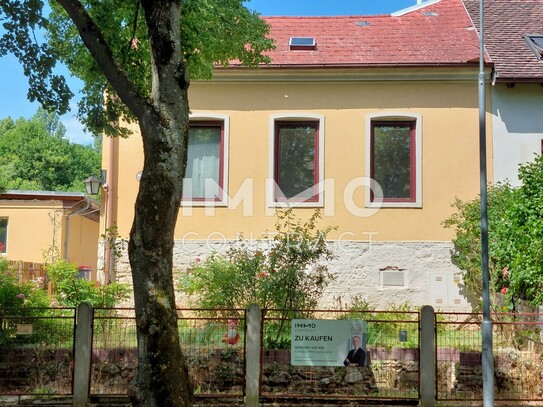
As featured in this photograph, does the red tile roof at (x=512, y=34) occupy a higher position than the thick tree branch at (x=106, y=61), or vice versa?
the red tile roof at (x=512, y=34)

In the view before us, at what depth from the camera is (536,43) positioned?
15375mm

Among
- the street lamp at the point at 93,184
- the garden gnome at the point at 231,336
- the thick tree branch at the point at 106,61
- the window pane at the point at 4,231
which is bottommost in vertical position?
the garden gnome at the point at 231,336

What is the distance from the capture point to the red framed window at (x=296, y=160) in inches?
568

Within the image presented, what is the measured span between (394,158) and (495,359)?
6037 mm

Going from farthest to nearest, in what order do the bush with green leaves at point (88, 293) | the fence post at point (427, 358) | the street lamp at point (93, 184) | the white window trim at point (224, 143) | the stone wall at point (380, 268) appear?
1. the street lamp at point (93, 184)
2. the white window trim at point (224, 143)
3. the stone wall at point (380, 268)
4. the bush with green leaves at point (88, 293)
5. the fence post at point (427, 358)

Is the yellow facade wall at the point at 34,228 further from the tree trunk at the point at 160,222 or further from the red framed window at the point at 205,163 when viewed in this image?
the tree trunk at the point at 160,222

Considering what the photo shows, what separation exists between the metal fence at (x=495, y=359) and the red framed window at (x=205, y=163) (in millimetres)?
6728

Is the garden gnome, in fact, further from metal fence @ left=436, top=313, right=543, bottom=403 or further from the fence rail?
metal fence @ left=436, top=313, right=543, bottom=403

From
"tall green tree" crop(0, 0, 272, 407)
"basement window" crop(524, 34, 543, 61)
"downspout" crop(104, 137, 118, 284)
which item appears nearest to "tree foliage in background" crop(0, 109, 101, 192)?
"downspout" crop(104, 137, 118, 284)

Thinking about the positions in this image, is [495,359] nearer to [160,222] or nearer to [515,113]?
[160,222]

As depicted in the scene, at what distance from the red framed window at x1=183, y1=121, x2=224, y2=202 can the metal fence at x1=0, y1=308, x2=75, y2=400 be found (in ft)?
17.5

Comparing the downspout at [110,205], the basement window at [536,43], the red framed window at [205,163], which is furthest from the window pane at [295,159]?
the basement window at [536,43]

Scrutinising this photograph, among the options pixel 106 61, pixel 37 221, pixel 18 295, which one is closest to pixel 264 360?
pixel 106 61

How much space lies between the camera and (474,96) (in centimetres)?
1428
